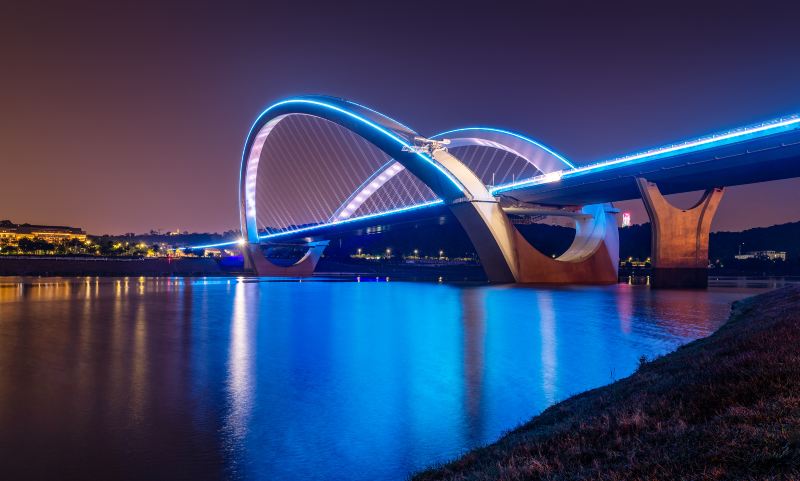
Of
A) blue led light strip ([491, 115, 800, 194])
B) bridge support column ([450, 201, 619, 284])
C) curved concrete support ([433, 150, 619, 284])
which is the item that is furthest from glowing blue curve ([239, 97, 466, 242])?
blue led light strip ([491, 115, 800, 194])

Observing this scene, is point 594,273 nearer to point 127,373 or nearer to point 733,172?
point 733,172

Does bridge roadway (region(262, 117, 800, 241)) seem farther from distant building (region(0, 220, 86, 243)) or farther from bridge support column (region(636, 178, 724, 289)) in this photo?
distant building (region(0, 220, 86, 243))

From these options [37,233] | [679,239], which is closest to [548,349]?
[679,239]

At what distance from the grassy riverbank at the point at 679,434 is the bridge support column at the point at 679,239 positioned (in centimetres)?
3835

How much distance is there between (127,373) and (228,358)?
2.42 metres

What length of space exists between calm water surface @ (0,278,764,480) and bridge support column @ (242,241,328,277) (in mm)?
62474

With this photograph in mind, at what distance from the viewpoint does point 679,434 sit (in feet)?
14.2

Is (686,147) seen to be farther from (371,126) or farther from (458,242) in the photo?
(458,242)

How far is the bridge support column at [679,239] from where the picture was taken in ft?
139

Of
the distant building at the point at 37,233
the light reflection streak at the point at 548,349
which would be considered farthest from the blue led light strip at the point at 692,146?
the distant building at the point at 37,233

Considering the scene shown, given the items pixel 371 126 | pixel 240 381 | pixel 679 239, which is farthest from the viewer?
pixel 371 126

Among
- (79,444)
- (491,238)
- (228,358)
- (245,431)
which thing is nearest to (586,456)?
(245,431)

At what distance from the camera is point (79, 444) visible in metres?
6.61

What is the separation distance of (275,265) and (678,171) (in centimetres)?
6072
